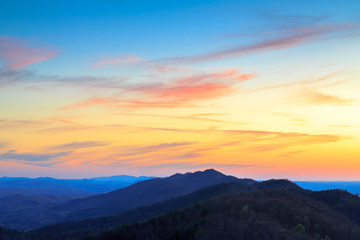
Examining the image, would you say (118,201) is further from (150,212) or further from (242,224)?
(242,224)

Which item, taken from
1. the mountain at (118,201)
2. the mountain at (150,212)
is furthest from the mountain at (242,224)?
the mountain at (118,201)

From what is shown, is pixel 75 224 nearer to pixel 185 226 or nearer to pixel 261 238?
pixel 185 226

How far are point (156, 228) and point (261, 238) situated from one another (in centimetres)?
1206

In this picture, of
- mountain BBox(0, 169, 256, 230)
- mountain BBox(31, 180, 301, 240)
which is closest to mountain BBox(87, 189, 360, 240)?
mountain BBox(31, 180, 301, 240)

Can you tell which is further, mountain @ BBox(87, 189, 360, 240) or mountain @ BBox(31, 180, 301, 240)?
mountain @ BBox(31, 180, 301, 240)

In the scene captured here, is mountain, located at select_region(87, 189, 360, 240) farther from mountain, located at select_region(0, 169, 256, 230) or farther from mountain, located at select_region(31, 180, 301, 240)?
mountain, located at select_region(0, 169, 256, 230)

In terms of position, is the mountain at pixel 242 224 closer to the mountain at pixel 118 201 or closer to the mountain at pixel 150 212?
the mountain at pixel 150 212

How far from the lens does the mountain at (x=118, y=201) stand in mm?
120688

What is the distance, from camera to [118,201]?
14212 centimetres

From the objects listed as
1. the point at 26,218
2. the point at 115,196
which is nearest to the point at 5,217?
the point at 26,218

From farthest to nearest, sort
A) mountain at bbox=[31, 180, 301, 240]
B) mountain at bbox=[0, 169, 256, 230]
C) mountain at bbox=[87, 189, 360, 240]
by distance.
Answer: mountain at bbox=[0, 169, 256, 230] < mountain at bbox=[31, 180, 301, 240] < mountain at bbox=[87, 189, 360, 240]

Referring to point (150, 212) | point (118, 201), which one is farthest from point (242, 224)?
point (118, 201)

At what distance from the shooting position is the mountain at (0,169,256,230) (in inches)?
4751

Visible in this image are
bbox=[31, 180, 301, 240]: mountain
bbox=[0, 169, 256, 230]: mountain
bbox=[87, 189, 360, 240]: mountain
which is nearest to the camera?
bbox=[87, 189, 360, 240]: mountain
